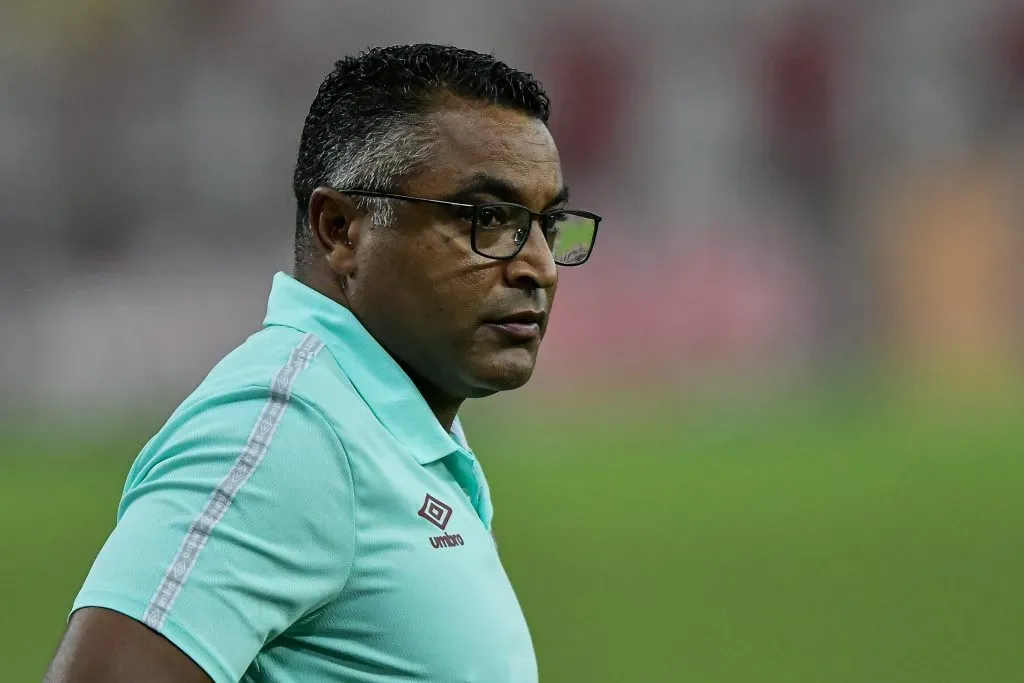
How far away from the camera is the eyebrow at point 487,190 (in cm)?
170

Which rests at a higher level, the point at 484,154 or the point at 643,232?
the point at 643,232

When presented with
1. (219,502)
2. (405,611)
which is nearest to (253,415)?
(219,502)

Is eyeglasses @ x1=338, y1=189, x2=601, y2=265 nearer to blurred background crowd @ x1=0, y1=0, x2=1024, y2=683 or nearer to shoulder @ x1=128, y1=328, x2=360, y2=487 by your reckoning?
shoulder @ x1=128, y1=328, x2=360, y2=487

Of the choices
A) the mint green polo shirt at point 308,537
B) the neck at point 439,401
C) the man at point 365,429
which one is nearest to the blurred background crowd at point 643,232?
the neck at point 439,401

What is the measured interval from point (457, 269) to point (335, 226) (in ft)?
0.59

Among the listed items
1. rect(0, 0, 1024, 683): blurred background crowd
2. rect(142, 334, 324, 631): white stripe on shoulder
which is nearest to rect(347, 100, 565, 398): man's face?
rect(142, 334, 324, 631): white stripe on shoulder

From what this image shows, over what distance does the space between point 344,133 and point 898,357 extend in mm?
7218

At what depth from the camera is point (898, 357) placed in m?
8.49

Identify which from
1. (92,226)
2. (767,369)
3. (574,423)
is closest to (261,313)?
(92,226)

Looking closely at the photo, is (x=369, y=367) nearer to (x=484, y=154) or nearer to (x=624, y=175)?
(x=484, y=154)

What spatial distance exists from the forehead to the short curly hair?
0.05 ft

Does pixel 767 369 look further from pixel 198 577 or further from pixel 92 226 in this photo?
pixel 198 577

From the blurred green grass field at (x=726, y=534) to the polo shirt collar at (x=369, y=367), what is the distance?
3.40 m

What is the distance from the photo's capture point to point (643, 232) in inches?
329
